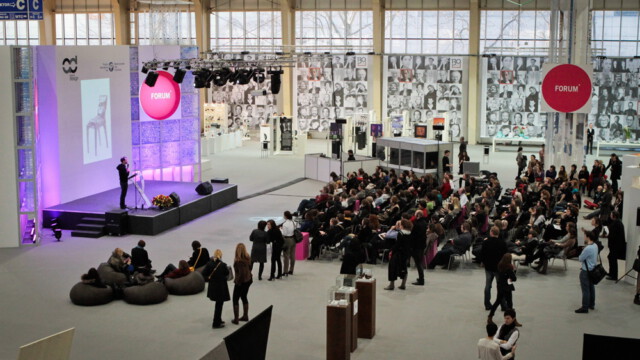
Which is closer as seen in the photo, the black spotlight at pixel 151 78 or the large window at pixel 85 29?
the black spotlight at pixel 151 78

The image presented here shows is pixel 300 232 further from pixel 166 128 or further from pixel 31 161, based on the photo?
pixel 166 128

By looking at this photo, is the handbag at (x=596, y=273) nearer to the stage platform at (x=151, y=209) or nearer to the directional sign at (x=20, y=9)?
the stage platform at (x=151, y=209)

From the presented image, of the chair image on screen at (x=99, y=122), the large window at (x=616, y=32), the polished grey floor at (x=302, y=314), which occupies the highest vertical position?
the large window at (x=616, y=32)

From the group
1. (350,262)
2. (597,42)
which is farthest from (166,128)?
(597,42)

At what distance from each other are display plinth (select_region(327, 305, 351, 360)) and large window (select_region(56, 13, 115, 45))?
31.1 m

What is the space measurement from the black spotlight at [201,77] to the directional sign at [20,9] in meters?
4.26

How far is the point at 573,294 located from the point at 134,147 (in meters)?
12.3

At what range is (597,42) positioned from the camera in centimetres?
3425

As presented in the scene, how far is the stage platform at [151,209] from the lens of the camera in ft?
57.2

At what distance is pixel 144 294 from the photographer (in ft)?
40.6

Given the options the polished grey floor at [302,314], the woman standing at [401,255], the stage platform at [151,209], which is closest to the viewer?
the polished grey floor at [302,314]

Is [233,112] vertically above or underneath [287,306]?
above

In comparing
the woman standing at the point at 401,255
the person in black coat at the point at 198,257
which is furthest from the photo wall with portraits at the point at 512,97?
the person in black coat at the point at 198,257

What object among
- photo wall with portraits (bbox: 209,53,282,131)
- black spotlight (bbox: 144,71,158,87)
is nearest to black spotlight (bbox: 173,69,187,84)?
black spotlight (bbox: 144,71,158,87)
